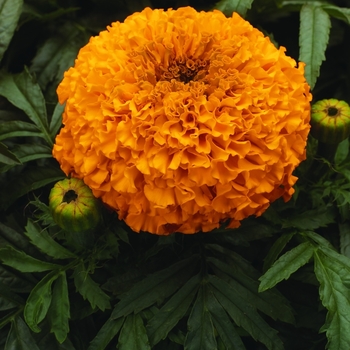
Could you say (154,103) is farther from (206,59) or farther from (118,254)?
(118,254)

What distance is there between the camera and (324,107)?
0.87 m

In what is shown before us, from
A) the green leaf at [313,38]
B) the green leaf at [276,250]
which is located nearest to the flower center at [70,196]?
the green leaf at [276,250]

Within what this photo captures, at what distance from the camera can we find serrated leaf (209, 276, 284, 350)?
81cm

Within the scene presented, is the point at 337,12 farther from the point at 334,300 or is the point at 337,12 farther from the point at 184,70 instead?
the point at 334,300

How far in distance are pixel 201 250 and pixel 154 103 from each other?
0.95ft

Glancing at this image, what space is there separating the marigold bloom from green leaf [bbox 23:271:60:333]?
168 mm

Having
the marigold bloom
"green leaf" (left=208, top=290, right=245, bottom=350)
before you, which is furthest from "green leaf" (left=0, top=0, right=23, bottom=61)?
"green leaf" (left=208, top=290, right=245, bottom=350)

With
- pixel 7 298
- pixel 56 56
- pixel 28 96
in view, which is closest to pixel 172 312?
pixel 7 298

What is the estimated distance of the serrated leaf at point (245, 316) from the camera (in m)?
0.81

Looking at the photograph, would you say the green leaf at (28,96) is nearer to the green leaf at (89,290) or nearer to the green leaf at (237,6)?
the green leaf at (89,290)

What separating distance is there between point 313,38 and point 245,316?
51cm

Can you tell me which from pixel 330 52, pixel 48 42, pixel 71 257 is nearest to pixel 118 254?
pixel 71 257

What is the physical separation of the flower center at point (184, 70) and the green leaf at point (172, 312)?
1.04ft

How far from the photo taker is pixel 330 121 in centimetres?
84
